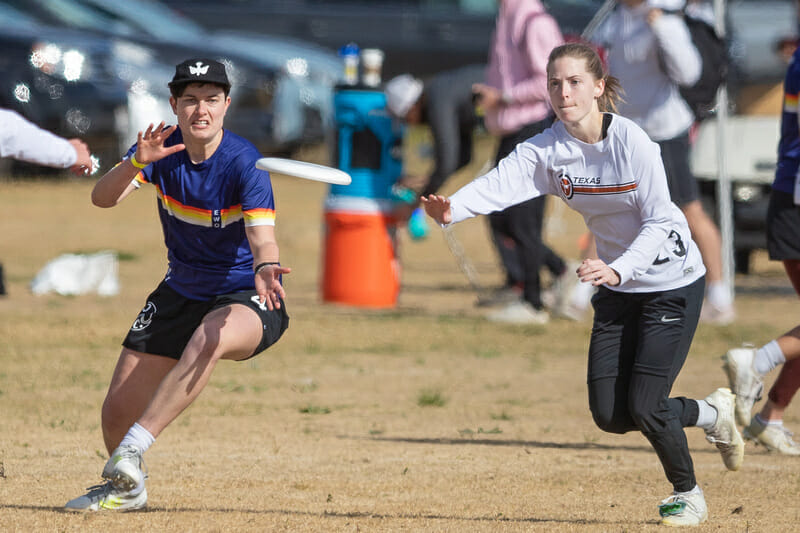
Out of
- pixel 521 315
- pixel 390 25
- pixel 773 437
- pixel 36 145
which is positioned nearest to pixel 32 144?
pixel 36 145

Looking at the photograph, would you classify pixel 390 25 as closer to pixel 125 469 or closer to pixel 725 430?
pixel 725 430

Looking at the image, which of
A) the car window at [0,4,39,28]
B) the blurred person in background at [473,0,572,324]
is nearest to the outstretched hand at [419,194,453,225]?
the blurred person in background at [473,0,572,324]

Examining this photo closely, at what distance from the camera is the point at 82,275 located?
433 inches

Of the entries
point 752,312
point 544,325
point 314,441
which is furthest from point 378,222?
point 314,441

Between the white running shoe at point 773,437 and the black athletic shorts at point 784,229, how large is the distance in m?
0.74

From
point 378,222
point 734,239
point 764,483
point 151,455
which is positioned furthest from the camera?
point 734,239

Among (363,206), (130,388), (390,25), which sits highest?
(390,25)

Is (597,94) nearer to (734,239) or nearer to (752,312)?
(752,312)

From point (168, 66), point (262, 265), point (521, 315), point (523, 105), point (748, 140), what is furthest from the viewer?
point (168, 66)

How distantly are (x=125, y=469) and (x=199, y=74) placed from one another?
1.36 m

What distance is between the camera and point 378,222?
34.0ft

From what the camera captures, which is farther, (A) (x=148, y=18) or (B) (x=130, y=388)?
(A) (x=148, y=18)

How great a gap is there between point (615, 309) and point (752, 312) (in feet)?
19.9

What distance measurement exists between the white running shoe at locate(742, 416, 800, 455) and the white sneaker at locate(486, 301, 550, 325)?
11.9ft
